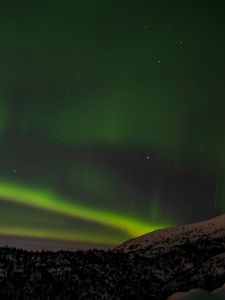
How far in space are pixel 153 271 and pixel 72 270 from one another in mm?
20739

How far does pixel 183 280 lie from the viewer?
339 feet

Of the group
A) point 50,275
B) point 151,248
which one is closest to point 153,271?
point 50,275

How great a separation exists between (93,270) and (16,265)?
17.7 meters

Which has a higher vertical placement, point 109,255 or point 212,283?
point 109,255

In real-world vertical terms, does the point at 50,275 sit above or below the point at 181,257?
below

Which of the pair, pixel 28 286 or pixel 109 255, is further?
pixel 109 255

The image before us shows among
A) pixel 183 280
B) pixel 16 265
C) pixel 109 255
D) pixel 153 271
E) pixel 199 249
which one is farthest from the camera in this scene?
pixel 199 249

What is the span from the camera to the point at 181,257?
155 m

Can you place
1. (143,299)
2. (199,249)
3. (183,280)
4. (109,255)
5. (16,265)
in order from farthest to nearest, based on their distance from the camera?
(199,249) < (109,255) < (16,265) < (183,280) < (143,299)

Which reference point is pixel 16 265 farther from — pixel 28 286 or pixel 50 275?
pixel 28 286

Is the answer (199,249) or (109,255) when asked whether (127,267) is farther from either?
(199,249)

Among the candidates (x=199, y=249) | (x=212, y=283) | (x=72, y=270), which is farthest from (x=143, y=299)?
(x=199, y=249)

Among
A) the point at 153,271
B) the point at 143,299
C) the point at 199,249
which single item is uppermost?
the point at 199,249

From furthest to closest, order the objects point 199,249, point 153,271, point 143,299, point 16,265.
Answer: point 199,249, point 153,271, point 16,265, point 143,299
